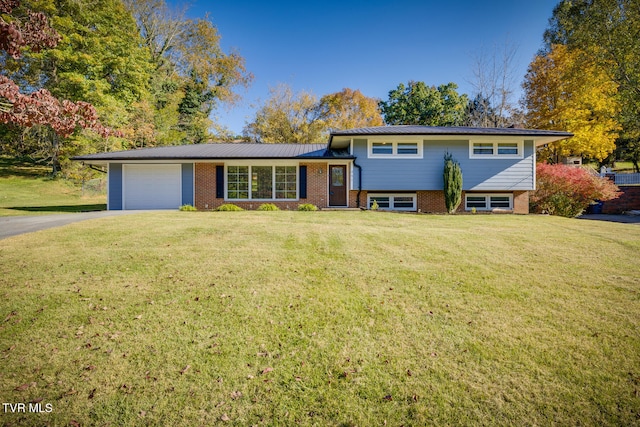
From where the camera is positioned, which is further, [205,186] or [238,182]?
[238,182]

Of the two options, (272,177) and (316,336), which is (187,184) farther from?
(316,336)

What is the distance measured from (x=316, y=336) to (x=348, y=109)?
32.2m

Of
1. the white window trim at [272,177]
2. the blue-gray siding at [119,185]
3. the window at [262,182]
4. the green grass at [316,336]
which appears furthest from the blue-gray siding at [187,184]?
the green grass at [316,336]

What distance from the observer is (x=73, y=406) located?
2.49 m

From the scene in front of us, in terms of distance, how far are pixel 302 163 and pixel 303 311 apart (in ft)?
40.6

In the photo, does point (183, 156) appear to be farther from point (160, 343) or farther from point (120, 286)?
point (160, 343)

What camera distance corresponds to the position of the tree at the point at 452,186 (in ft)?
48.9

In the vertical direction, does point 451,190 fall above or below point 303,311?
above

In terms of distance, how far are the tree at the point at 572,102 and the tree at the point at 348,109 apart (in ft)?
45.4

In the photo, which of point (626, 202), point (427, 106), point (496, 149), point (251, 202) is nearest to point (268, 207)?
point (251, 202)

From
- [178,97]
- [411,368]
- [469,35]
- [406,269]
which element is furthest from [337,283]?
[178,97]

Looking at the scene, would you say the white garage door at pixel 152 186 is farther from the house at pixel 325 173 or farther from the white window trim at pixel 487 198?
the white window trim at pixel 487 198

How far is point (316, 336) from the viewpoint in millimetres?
3479

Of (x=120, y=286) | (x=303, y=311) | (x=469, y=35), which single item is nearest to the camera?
→ (x=303, y=311)
